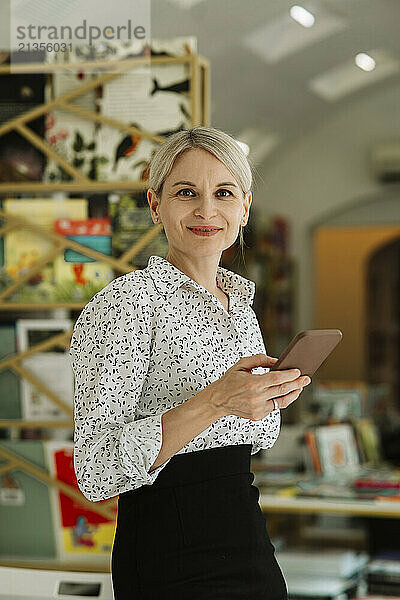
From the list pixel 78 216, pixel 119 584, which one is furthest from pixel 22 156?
pixel 119 584

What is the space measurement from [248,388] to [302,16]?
16.8ft

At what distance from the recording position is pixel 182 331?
1.49m

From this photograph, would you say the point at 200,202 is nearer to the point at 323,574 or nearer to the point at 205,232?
the point at 205,232

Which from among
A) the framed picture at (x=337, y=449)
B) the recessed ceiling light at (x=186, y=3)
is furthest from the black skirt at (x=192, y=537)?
the recessed ceiling light at (x=186, y=3)

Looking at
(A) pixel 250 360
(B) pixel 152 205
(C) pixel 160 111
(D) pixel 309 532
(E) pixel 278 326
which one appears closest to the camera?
(A) pixel 250 360

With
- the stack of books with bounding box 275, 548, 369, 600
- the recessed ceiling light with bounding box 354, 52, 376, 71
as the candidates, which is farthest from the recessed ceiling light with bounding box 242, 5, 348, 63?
the stack of books with bounding box 275, 548, 369, 600

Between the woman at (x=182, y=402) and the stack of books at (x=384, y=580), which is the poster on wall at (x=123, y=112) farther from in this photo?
the stack of books at (x=384, y=580)

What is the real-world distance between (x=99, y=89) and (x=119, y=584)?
2.06 meters

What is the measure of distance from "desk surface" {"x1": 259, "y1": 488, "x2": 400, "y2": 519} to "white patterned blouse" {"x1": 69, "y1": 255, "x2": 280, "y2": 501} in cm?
210

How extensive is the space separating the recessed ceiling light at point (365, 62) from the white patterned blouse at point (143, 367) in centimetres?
606

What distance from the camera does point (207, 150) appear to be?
60.1 inches

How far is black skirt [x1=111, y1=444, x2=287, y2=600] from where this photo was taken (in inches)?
57.7

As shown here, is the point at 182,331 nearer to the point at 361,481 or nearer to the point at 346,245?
the point at 361,481

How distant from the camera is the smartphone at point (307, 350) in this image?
4.55 feet
